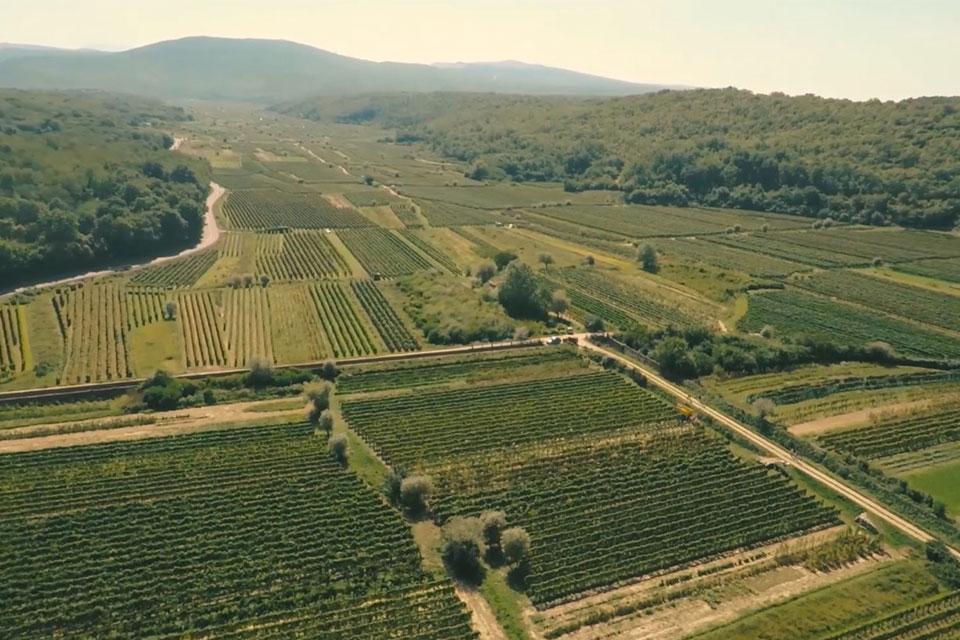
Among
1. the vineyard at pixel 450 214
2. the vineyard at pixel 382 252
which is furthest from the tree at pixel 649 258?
the vineyard at pixel 450 214

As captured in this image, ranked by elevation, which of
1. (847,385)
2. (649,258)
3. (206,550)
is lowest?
(206,550)

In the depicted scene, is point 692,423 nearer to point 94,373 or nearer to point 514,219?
point 94,373

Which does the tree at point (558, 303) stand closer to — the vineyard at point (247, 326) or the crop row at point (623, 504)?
the crop row at point (623, 504)

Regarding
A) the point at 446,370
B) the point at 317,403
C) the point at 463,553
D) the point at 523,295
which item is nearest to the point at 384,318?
the point at 446,370

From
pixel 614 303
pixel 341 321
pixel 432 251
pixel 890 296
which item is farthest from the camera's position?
pixel 432 251

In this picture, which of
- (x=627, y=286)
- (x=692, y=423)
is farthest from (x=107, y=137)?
(x=692, y=423)

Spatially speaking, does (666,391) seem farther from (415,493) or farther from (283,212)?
(283,212)

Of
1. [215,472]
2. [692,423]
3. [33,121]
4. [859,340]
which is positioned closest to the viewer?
[215,472]

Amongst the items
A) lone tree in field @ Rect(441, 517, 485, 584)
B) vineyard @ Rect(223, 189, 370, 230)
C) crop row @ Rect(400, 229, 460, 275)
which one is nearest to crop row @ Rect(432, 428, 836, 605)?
lone tree in field @ Rect(441, 517, 485, 584)
